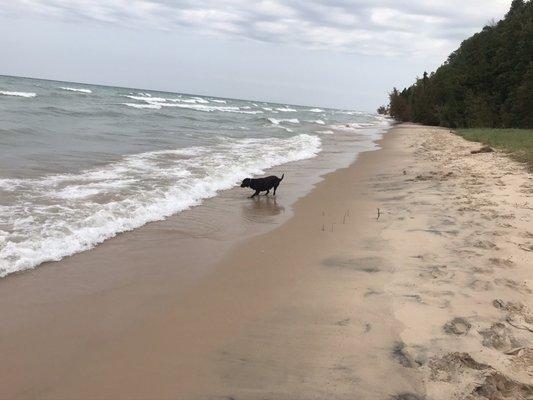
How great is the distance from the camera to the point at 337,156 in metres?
17.5

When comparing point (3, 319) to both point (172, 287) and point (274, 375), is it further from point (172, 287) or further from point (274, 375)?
point (274, 375)

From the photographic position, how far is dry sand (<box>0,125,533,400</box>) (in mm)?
3053

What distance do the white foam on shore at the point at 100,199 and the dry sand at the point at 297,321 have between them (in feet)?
1.22

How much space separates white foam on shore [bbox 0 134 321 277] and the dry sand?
371 millimetres

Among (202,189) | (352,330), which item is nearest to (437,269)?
(352,330)

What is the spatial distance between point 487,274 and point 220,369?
3.12 meters

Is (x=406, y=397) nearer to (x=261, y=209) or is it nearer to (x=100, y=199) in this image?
(x=261, y=209)

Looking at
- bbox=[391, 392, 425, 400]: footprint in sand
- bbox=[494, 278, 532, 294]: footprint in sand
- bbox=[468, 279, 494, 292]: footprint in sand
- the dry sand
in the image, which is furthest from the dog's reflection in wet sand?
bbox=[391, 392, 425, 400]: footprint in sand

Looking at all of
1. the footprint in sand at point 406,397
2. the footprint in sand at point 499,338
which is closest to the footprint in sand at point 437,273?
the footprint in sand at point 499,338

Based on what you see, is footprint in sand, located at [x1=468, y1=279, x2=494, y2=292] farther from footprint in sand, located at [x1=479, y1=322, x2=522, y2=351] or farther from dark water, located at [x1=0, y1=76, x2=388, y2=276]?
dark water, located at [x1=0, y1=76, x2=388, y2=276]

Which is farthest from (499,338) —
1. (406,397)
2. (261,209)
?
(261,209)

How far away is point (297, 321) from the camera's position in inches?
156

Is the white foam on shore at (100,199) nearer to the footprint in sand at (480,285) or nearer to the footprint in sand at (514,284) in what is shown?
the footprint in sand at (480,285)

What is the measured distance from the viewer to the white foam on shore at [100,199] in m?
5.45
